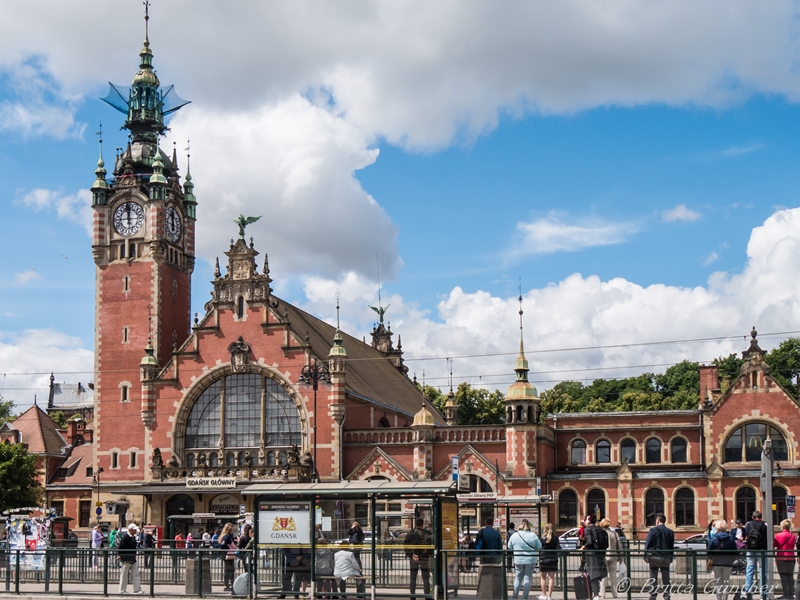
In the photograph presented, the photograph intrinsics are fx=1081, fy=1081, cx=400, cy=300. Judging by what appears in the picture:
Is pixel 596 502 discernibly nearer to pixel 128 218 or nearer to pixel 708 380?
pixel 708 380

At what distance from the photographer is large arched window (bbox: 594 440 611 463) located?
59906 mm

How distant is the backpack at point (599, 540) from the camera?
998 inches

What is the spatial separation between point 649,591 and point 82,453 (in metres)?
59.7

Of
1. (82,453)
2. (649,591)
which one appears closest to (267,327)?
(82,453)

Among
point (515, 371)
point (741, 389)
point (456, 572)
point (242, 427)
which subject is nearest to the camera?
point (456, 572)

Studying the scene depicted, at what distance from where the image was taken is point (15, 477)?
66.1 meters

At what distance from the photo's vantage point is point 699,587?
2295cm

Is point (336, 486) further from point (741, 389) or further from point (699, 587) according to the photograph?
point (741, 389)

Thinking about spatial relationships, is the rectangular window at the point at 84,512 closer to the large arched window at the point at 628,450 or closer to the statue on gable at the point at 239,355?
the statue on gable at the point at 239,355

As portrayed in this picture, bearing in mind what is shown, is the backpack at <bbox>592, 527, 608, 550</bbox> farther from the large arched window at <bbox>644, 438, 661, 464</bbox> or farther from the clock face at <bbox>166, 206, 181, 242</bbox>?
the clock face at <bbox>166, 206, 181, 242</bbox>

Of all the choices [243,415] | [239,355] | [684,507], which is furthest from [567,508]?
[239,355]

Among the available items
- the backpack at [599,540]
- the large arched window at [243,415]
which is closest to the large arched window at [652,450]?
the large arched window at [243,415]

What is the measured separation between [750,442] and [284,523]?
36.3m

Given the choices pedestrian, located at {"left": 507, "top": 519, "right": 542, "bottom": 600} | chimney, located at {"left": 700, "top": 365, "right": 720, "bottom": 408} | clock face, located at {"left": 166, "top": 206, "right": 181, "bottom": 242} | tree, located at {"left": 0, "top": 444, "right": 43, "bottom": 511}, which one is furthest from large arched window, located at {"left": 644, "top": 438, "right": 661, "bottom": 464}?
tree, located at {"left": 0, "top": 444, "right": 43, "bottom": 511}
